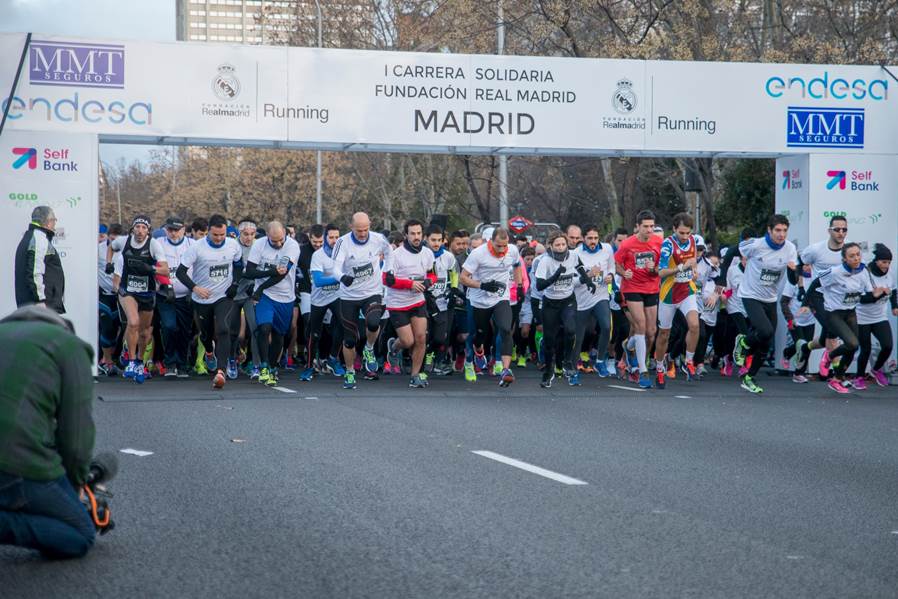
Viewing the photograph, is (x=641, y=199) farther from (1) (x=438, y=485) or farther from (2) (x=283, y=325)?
(1) (x=438, y=485)

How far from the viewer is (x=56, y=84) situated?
17953mm

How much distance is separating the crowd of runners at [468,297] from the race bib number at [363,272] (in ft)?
0.06

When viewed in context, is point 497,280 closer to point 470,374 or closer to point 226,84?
point 470,374

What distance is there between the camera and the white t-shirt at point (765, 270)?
57.2 ft

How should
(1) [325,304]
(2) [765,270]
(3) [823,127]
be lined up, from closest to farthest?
(2) [765,270], (1) [325,304], (3) [823,127]

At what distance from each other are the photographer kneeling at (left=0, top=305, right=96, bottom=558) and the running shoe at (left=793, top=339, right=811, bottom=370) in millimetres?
14473

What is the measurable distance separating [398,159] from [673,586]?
49845 mm

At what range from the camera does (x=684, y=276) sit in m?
17.6

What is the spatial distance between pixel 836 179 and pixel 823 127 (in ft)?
2.62

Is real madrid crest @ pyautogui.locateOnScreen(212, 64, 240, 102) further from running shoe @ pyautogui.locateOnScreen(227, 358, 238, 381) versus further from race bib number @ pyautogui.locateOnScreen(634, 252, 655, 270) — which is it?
race bib number @ pyautogui.locateOnScreen(634, 252, 655, 270)

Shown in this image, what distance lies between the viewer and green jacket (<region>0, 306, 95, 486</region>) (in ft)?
19.7

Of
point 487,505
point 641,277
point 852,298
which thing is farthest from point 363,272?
point 487,505

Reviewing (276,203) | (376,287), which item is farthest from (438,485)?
(276,203)

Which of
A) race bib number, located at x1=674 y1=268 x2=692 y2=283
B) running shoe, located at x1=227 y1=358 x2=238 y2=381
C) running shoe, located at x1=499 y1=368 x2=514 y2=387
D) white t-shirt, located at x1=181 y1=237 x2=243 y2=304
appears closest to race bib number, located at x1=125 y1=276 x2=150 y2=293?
white t-shirt, located at x1=181 y1=237 x2=243 y2=304
